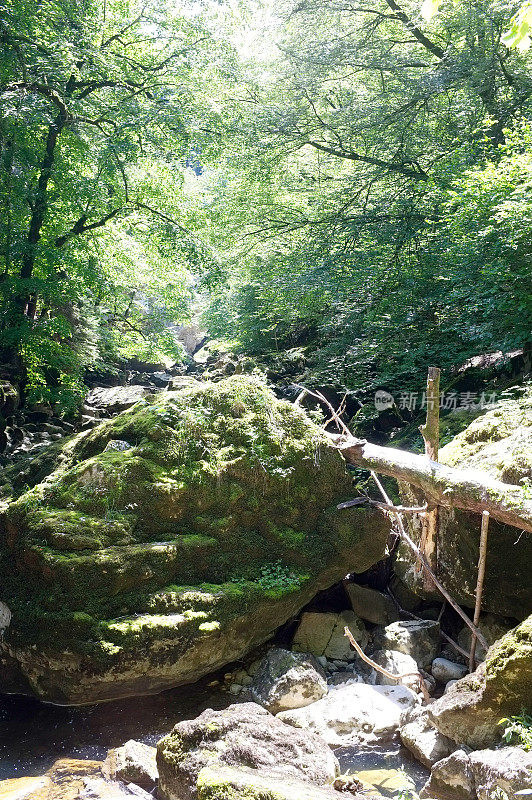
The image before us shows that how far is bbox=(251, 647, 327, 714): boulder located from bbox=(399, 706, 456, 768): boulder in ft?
2.94

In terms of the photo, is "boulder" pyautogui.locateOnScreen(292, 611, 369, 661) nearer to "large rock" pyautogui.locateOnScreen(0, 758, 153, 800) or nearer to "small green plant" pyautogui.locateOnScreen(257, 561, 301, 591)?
"small green plant" pyautogui.locateOnScreen(257, 561, 301, 591)

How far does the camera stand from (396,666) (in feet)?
18.4

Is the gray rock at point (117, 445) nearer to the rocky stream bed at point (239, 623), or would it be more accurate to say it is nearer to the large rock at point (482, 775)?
the rocky stream bed at point (239, 623)

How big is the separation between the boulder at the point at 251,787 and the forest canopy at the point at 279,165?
6.22 metres

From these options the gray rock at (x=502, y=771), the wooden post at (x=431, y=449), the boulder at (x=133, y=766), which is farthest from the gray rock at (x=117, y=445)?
the gray rock at (x=502, y=771)

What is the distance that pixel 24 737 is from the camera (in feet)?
15.5

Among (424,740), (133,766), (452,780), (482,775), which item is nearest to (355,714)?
(424,740)

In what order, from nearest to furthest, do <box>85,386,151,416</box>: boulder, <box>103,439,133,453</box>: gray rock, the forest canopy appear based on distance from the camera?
1. <box>103,439,133,453</box>: gray rock
2. the forest canopy
3. <box>85,386,151,416</box>: boulder

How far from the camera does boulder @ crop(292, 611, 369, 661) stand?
20.1 ft

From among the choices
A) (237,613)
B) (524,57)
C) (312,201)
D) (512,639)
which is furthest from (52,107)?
(512,639)

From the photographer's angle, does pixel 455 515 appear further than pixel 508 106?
No

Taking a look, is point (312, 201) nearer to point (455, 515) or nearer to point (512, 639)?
point (455, 515)

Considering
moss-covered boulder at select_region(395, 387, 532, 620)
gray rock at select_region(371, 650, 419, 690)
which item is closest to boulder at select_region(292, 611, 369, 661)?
gray rock at select_region(371, 650, 419, 690)

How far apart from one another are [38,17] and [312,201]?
643 centimetres
